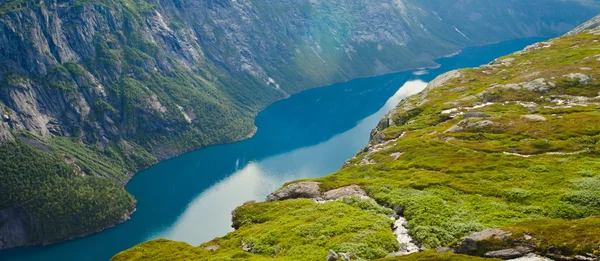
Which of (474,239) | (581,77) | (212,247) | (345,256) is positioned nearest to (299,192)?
(212,247)

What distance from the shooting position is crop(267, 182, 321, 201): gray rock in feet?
198

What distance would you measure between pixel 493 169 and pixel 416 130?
3583 cm

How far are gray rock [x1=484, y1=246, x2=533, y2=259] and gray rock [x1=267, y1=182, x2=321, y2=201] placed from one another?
3028 cm

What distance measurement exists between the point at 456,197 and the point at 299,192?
2339cm

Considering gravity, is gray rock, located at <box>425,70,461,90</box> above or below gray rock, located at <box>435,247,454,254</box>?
above

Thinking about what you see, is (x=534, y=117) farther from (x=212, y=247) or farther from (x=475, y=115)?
(x=212, y=247)

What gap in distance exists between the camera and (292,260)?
3859 centimetres

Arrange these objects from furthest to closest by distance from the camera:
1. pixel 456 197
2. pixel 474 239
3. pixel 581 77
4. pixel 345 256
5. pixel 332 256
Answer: pixel 581 77 → pixel 456 197 → pixel 345 256 → pixel 332 256 → pixel 474 239

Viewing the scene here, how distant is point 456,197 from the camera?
47250 millimetres

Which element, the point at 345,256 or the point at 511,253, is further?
the point at 345,256

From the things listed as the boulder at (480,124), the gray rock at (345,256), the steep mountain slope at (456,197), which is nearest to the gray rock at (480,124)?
the boulder at (480,124)

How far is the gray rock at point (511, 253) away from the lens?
30688 millimetres

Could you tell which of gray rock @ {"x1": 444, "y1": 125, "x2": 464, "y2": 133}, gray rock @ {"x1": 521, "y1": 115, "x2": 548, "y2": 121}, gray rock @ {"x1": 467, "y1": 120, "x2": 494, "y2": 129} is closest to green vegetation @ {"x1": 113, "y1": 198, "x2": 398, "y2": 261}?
gray rock @ {"x1": 444, "y1": 125, "x2": 464, "y2": 133}

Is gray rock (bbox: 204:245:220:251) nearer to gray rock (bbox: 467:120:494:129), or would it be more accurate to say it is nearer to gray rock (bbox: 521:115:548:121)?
gray rock (bbox: 467:120:494:129)
